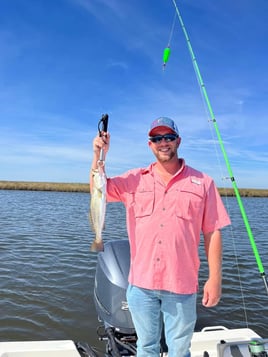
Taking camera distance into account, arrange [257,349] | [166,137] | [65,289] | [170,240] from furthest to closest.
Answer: [65,289] → [257,349] → [166,137] → [170,240]

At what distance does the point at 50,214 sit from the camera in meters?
20.8

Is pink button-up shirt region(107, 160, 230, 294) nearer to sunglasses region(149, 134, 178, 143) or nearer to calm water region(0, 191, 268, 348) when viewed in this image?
A: sunglasses region(149, 134, 178, 143)

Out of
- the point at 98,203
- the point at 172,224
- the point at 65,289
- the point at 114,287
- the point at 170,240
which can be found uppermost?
the point at 98,203

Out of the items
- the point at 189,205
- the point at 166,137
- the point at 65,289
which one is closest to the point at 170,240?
the point at 189,205

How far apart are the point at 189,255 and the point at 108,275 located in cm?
212

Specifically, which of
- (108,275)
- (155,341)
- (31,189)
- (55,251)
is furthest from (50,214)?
(31,189)

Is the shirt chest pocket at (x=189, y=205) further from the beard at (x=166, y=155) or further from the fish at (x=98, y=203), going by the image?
the fish at (x=98, y=203)

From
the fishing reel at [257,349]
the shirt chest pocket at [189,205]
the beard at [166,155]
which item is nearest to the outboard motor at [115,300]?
the fishing reel at [257,349]

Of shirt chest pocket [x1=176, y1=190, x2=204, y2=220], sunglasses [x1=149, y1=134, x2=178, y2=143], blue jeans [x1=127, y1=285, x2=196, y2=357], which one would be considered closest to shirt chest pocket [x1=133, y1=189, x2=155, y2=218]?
shirt chest pocket [x1=176, y1=190, x2=204, y2=220]

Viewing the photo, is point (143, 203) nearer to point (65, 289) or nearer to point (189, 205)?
point (189, 205)

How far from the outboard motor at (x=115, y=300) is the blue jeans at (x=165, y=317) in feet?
3.62

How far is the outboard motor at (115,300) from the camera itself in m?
4.02

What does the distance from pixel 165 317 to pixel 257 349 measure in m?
0.99

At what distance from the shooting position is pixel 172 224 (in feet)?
9.01
